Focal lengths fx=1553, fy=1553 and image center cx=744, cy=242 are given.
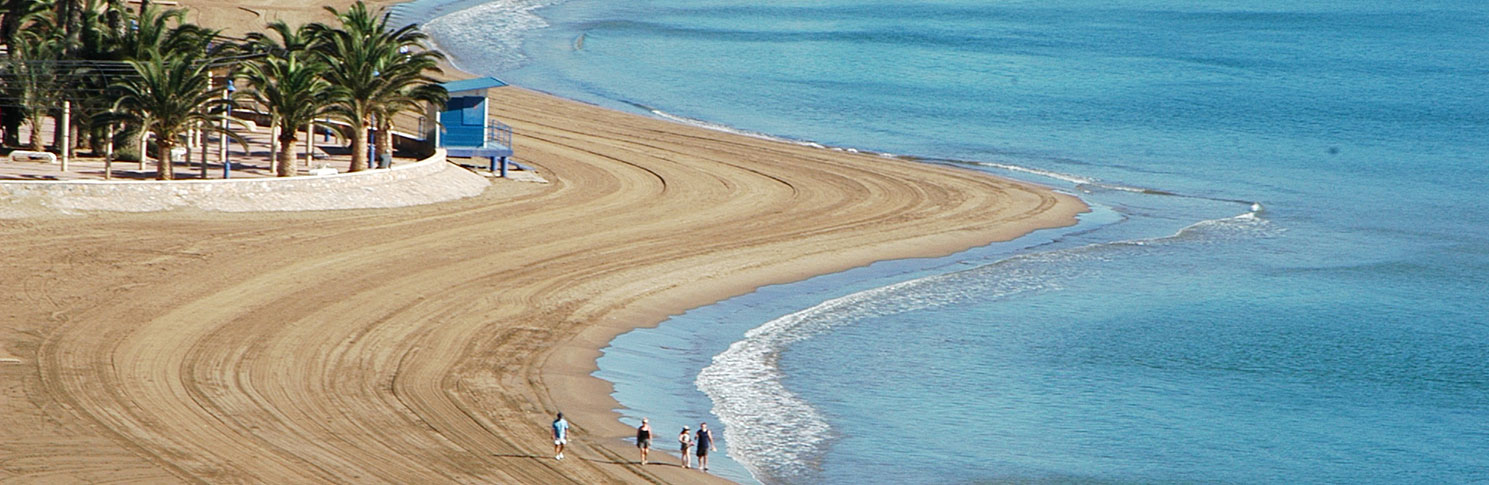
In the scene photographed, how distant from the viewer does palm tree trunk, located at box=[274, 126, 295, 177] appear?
43656 millimetres

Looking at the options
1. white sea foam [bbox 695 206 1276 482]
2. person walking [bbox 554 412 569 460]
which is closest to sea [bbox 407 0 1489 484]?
white sea foam [bbox 695 206 1276 482]

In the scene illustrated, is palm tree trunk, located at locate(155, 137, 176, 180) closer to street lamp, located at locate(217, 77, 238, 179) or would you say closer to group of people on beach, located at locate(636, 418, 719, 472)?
street lamp, located at locate(217, 77, 238, 179)

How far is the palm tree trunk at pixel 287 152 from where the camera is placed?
143 feet

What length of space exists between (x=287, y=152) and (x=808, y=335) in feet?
56.4

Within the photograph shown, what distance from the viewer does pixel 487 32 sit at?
10725 centimetres

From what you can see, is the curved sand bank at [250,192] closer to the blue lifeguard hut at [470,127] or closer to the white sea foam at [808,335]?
the blue lifeguard hut at [470,127]

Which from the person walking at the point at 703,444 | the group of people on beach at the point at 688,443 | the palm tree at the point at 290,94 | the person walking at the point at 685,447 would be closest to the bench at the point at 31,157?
the palm tree at the point at 290,94

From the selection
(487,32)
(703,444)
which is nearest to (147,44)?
(703,444)

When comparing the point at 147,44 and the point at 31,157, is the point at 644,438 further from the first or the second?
the point at 31,157

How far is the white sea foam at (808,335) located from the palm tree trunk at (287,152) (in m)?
15.9

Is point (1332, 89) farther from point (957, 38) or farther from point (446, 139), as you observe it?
point (446, 139)

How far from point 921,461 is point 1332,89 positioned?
295 ft

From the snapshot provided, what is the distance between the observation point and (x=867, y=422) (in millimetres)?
29500

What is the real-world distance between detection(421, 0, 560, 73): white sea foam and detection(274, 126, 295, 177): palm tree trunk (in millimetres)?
43407
